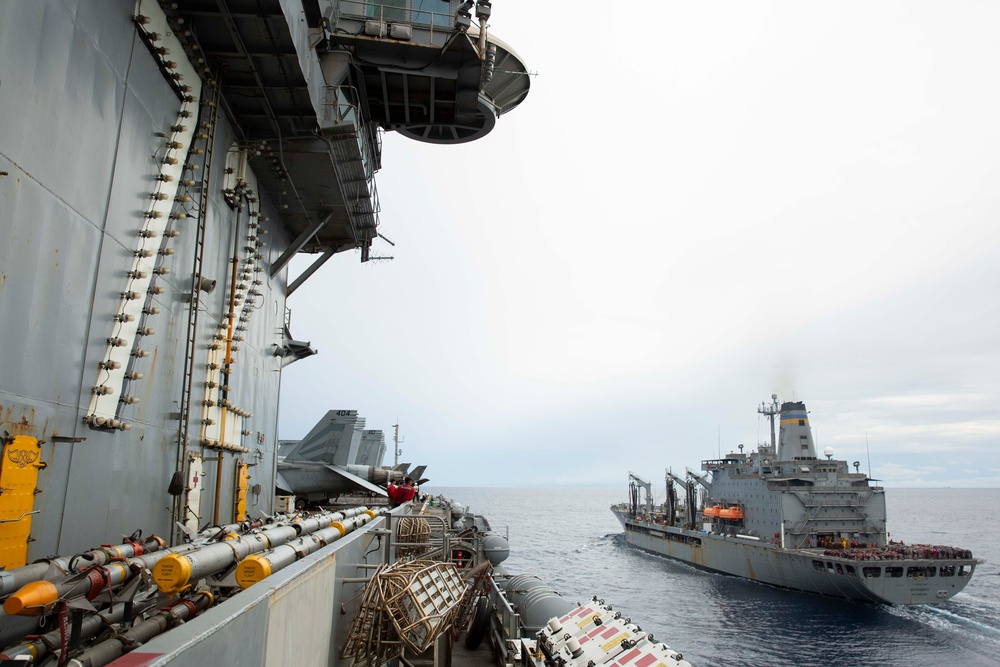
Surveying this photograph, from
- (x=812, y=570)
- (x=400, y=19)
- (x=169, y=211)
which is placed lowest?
(x=812, y=570)

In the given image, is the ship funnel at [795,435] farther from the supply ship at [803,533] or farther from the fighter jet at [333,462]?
the fighter jet at [333,462]

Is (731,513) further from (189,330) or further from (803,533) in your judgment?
(189,330)

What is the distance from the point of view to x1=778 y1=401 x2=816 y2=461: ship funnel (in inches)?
1769

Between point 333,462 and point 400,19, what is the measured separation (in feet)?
86.8

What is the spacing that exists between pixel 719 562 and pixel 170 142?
46.5m

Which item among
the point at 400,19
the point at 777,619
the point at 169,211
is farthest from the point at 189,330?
the point at 777,619

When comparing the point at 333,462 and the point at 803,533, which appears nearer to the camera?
the point at 333,462

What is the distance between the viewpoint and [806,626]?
3005 centimetres

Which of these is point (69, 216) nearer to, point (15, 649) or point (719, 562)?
point (15, 649)

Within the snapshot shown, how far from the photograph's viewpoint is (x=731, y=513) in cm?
4450

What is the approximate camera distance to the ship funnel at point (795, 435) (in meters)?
44.9

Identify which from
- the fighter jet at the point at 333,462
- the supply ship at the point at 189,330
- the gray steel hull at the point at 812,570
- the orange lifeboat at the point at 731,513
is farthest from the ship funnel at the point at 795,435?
the supply ship at the point at 189,330

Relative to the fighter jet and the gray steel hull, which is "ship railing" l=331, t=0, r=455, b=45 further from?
the gray steel hull

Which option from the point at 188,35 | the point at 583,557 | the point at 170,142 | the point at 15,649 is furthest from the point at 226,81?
the point at 583,557
